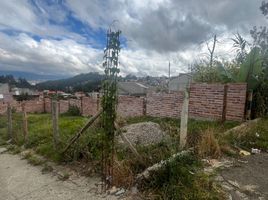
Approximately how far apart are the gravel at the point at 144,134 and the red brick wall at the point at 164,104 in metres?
2.72

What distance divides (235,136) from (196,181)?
9.02ft

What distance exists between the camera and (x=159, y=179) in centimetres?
373

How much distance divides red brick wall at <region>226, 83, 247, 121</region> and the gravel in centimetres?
254

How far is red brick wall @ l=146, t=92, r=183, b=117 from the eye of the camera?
29.5ft

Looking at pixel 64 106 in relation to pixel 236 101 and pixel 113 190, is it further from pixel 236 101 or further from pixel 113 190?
pixel 113 190

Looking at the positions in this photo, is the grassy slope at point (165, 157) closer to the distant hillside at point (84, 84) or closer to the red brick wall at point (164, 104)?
the distant hillside at point (84, 84)

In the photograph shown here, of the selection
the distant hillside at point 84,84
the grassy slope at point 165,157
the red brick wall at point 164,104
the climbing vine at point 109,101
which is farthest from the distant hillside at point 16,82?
the climbing vine at point 109,101

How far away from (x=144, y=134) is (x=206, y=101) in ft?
9.88

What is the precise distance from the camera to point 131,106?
1074 centimetres

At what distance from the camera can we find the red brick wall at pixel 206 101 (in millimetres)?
7623

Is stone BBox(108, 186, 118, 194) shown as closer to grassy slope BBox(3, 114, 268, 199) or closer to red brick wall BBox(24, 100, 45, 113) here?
grassy slope BBox(3, 114, 268, 199)

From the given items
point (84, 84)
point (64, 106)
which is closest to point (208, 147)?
point (64, 106)

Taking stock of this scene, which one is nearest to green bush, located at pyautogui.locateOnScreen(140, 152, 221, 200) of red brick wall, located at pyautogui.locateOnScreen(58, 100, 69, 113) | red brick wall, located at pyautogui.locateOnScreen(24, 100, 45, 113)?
red brick wall, located at pyautogui.locateOnScreen(58, 100, 69, 113)

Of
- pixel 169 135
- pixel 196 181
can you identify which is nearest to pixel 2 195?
pixel 196 181
